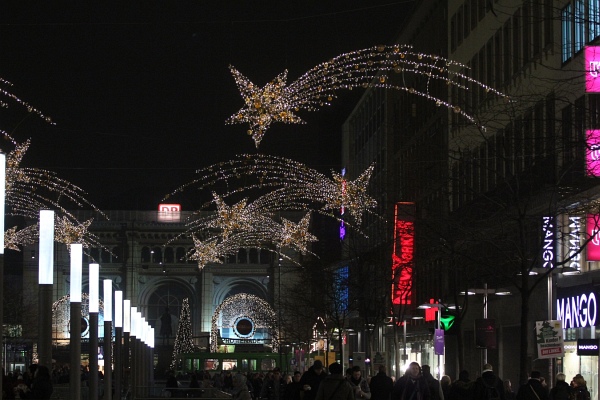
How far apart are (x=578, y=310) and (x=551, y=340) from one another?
13414mm

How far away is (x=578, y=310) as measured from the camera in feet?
125

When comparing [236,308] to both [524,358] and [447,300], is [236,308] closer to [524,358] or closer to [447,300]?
[447,300]

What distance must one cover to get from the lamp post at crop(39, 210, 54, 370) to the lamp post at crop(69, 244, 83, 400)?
33.7 inches

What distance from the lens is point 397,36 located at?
79312 millimetres

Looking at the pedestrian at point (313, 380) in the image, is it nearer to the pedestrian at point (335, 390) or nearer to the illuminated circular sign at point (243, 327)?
the pedestrian at point (335, 390)

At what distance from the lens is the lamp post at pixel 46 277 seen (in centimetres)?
2302

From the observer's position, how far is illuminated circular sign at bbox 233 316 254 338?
457 ft

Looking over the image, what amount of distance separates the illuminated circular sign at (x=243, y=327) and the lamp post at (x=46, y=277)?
115186mm

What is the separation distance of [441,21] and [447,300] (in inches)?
516

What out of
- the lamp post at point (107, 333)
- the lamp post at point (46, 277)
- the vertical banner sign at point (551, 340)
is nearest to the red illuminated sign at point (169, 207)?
the lamp post at point (107, 333)

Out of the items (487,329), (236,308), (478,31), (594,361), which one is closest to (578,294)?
(594,361)

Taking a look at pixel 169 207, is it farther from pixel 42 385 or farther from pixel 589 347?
pixel 42 385

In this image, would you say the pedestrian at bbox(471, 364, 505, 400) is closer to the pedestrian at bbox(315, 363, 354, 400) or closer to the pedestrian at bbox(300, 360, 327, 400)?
the pedestrian at bbox(300, 360, 327, 400)

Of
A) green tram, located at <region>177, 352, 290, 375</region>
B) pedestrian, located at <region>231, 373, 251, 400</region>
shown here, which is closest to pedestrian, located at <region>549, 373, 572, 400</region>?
pedestrian, located at <region>231, 373, 251, 400</region>
